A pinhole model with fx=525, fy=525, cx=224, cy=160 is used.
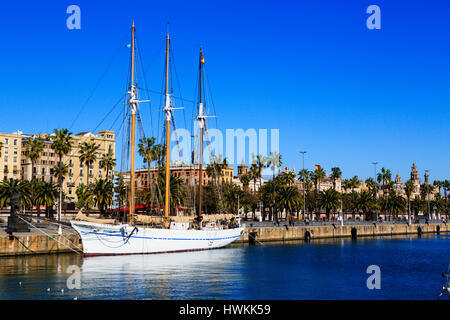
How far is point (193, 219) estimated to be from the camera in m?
80.8

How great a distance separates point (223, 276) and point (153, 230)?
2102 cm

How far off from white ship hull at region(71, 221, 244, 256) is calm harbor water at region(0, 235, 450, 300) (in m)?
1.81

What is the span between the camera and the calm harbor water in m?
41.1

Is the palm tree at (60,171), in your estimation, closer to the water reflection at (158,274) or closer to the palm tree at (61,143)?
the palm tree at (61,143)

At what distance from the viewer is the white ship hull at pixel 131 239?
64.7 meters

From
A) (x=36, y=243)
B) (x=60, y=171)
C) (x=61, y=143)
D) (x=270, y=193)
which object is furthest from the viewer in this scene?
(x=270, y=193)

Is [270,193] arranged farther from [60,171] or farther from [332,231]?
[60,171]

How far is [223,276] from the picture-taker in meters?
51.0

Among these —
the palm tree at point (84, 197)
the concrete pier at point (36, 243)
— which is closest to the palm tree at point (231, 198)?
the palm tree at point (84, 197)

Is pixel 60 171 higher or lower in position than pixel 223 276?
higher

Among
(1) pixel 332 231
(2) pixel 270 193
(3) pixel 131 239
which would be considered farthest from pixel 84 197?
(1) pixel 332 231

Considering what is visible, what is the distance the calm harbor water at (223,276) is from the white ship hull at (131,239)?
1.81 m
